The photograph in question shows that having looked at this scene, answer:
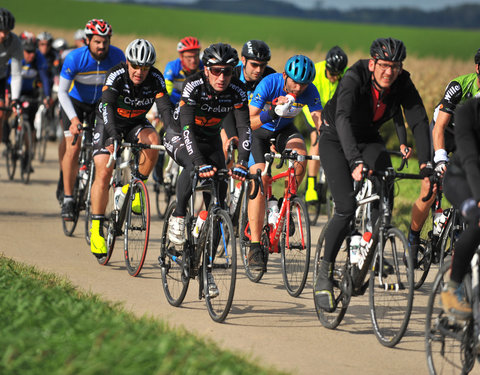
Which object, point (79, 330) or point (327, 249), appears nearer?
point (79, 330)

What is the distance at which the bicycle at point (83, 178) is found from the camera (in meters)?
9.99

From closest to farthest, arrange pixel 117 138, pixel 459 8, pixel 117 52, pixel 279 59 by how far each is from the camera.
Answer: pixel 117 138 → pixel 117 52 → pixel 279 59 → pixel 459 8

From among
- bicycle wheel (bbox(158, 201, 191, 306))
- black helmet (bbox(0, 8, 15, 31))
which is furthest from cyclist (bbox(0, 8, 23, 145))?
bicycle wheel (bbox(158, 201, 191, 306))

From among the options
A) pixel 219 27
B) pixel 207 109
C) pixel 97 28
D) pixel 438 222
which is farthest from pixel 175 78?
pixel 219 27

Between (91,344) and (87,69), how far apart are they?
19.0 feet

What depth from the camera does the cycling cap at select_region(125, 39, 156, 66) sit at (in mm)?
8312

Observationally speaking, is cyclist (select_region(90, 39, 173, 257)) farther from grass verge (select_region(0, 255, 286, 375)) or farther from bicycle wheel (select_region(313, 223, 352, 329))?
grass verge (select_region(0, 255, 286, 375))

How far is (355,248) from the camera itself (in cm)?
650

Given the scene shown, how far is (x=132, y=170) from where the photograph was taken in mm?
8648

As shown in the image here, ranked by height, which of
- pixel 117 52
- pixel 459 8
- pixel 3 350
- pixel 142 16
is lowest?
pixel 3 350

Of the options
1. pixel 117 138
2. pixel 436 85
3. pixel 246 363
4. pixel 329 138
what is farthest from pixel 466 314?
pixel 436 85

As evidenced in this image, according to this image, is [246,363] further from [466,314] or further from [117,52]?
[117,52]

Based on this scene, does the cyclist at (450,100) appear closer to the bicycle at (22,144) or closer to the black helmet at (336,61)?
the black helmet at (336,61)

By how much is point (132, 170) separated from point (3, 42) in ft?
14.8
